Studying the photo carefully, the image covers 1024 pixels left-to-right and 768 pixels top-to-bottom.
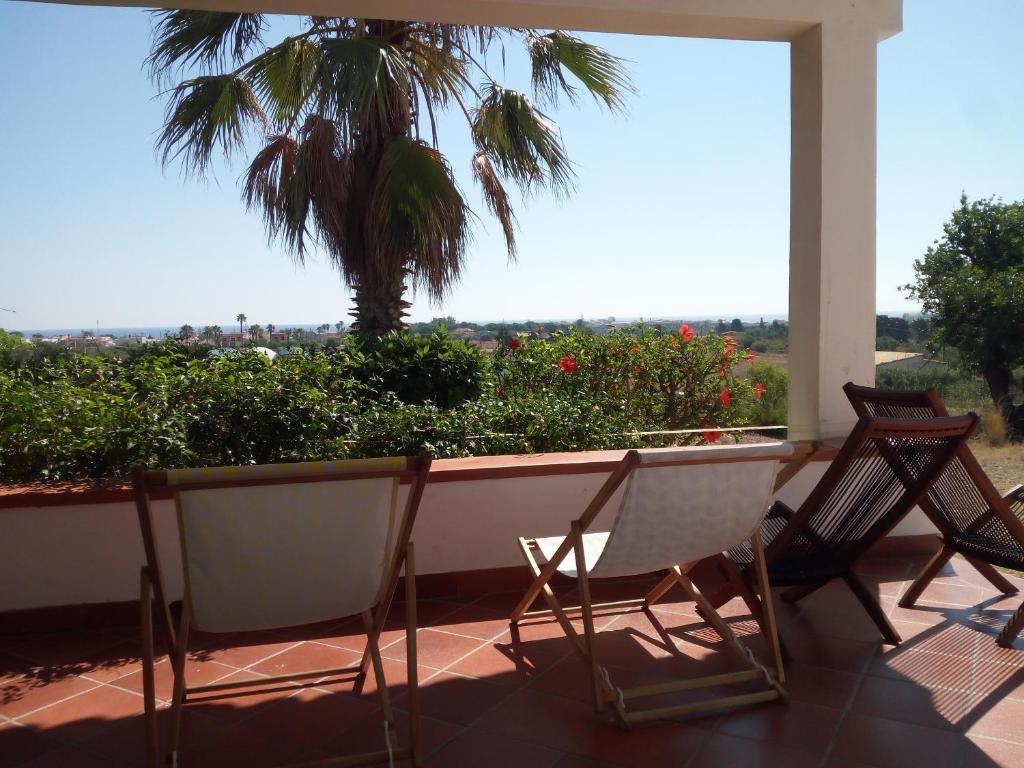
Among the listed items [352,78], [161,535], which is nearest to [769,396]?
[352,78]

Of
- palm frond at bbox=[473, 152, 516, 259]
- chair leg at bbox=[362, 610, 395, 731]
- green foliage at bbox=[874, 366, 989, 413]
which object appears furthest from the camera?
green foliage at bbox=[874, 366, 989, 413]

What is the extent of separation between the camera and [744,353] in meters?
6.65

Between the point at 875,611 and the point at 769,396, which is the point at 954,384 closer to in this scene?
the point at 769,396

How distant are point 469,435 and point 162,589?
2.17 metres

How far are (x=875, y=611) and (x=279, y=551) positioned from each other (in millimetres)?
2155

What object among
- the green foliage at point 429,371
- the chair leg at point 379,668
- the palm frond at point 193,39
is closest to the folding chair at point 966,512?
the chair leg at point 379,668

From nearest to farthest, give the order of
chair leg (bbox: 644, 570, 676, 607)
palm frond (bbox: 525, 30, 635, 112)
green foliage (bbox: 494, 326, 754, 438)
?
chair leg (bbox: 644, 570, 676, 607) < palm frond (bbox: 525, 30, 635, 112) < green foliage (bbox: 494, 326, 754, 438)

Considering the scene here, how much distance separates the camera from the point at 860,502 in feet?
9.29

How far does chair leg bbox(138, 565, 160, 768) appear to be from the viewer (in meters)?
1.97

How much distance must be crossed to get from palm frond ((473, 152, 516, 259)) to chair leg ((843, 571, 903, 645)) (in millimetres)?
5272

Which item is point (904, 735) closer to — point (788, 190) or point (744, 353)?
point (788, 190)

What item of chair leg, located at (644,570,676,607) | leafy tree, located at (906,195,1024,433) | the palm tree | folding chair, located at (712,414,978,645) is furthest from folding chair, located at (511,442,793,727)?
leafy tree, located at (906,195,1024,433)

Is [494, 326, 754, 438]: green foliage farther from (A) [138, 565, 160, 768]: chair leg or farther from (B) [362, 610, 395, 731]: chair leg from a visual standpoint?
(A) [138, 565, 160, 768]: chair leg

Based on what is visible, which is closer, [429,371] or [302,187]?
[429,371]
